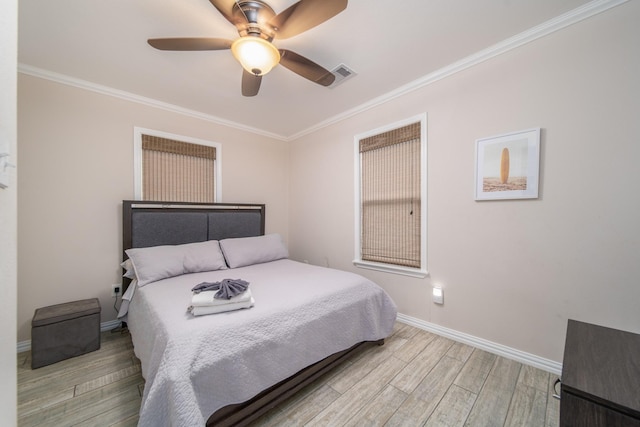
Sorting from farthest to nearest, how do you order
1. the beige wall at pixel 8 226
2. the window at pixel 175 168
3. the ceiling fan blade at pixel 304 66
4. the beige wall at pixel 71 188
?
1. the window at pixel 175 168
2. the beige wall at pixel 71 188
3. the ceiling fan blade at pixel 304 66
4. the beige wall at pixel 8 226

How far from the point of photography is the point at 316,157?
3.68 metres

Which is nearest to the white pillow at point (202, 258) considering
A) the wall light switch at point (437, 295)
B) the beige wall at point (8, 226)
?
the beige wall at point (8, 226)

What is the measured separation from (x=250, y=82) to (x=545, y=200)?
2473 millimetres

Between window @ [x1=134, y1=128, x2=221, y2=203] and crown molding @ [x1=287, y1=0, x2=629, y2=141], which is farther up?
crown molding @ [x1=287, y1=0, x2=629, y2=141]

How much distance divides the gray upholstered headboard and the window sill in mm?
1576

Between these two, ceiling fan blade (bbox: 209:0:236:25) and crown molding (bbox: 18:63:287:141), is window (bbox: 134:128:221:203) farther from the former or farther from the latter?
ceiling fan blade (bbox: 209:0:236:25)

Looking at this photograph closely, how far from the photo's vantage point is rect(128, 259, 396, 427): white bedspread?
1.11 meters

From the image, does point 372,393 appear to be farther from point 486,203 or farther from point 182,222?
point 182,222

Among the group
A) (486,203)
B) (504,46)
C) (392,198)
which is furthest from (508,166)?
(392,198)

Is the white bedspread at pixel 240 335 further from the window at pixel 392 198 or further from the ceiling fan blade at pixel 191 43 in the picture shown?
the ceiling fan blade at pixel 191 43

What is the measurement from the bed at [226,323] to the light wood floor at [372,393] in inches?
5.9

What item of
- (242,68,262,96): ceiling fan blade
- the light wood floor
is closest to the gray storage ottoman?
the light wood floor

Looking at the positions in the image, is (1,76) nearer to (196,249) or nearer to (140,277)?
(140,277)

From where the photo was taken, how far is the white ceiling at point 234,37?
5.33ft
